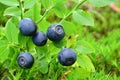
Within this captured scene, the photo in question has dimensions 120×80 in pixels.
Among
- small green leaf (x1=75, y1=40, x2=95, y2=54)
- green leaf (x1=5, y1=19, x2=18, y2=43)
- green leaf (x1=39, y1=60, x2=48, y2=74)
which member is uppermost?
green leaf (x1=5, y1=19, x2=18, y2=43)

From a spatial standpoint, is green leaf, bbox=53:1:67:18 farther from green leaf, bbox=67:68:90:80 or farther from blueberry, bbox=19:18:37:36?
green leaf, bbox=67:68:90:80

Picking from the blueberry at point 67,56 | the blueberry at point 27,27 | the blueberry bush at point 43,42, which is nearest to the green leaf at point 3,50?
the blueberry bush at point 43,42

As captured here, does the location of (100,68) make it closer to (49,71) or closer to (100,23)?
(49,71)

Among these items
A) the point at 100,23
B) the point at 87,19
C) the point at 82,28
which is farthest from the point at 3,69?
the point at 100,23

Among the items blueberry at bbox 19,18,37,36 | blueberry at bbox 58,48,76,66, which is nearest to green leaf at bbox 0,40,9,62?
blueberry at bbox 19,18,37,36

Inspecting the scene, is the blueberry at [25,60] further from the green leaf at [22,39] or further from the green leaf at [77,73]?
the green leaf at [77,73]

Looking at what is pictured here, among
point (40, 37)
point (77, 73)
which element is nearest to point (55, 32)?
point (40, 37)
